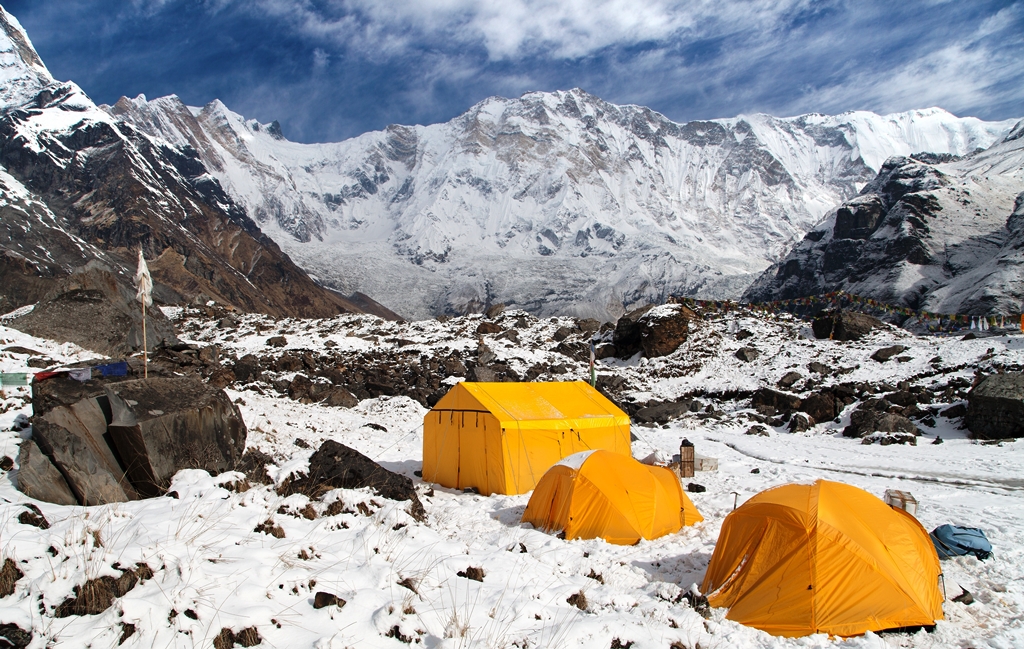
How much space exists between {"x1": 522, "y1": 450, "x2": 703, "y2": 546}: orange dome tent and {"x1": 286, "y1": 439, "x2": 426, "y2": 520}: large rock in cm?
221

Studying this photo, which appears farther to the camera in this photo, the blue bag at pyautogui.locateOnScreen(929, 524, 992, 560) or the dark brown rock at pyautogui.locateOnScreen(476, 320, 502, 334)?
the dark brown rock at pyautogui.locateOnScreen(476, 320, 502, 334)

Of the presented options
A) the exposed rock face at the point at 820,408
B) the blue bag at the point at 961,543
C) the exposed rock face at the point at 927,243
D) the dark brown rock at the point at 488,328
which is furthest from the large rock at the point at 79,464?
the exposed rock face at the point at 927,243

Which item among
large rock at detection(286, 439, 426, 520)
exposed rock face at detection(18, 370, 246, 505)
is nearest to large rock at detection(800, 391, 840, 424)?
large rock at detection(286, 439, 426, 520)

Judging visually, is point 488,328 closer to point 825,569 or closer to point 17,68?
point 825,569

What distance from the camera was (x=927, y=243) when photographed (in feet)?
300

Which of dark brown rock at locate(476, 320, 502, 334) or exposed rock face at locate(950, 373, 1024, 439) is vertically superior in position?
dark brown rock at locate(476, 320, 502, 334)

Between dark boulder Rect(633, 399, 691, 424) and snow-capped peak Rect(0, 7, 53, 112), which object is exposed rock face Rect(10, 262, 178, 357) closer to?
dark boulder Rect(633, 399, 691, 424)

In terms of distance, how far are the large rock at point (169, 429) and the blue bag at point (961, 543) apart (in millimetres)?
10709

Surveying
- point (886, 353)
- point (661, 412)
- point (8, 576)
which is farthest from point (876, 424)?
point (8, 576)

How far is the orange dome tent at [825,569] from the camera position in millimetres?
6059

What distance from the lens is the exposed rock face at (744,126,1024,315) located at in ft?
249

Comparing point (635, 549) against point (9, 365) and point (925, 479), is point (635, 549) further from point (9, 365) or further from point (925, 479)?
point (9, 365)

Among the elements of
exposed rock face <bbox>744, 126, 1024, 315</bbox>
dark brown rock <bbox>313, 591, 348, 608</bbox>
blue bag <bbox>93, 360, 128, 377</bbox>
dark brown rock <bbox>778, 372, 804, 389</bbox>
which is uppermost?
exposed rock face <bbox>744, 126, 1024, 315</bbox>

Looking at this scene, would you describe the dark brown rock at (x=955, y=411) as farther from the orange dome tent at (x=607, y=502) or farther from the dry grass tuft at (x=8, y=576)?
the dry grass tuft at (x=8, y=576)
